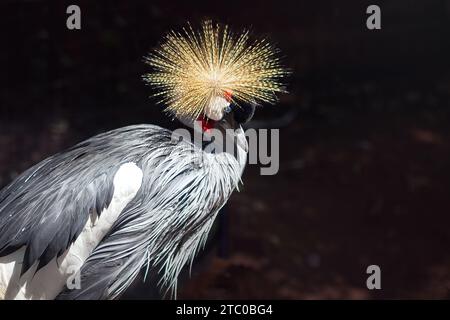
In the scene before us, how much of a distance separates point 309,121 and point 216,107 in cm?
114

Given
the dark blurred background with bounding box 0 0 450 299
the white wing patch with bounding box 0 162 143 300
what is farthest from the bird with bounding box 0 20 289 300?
the dark blurred background with bounding box 0 0 450 299

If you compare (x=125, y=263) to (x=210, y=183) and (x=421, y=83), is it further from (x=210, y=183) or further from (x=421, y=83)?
(x=421, y=83)

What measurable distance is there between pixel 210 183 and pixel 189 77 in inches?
8.9

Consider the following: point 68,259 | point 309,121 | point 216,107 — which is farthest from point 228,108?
point 309,121

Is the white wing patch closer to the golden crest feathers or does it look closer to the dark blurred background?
the golden crest feathers

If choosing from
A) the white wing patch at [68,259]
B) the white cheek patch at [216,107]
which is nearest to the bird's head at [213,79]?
the white cheek patch at [216,107]

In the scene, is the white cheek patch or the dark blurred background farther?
the dark blurred background

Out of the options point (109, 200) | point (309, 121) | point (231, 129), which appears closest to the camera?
point (109, 200)

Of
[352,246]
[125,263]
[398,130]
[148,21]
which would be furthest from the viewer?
[398,130]

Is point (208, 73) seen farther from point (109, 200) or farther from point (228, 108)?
point (109, 200)

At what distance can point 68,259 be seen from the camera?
1.48m

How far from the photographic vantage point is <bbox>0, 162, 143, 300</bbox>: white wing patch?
1.46 meters
